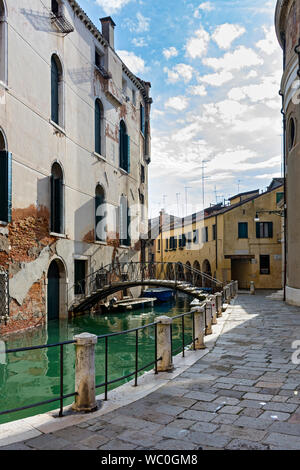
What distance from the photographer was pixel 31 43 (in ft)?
44.2

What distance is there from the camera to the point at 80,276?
57.7 ft

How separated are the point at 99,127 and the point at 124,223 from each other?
17.2 feet

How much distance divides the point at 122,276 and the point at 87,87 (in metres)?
9.23

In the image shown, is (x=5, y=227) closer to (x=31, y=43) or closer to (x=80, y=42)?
(x=31, y=43)

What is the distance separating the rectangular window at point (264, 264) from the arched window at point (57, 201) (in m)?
17.1

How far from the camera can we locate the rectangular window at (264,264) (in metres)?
28.3

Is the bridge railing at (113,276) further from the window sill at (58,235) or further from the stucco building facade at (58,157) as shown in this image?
the window sill at (58,235)

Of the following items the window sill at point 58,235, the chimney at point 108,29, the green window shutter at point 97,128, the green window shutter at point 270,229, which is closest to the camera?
the window sill at point 58,235

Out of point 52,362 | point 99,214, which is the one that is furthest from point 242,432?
point 99,214

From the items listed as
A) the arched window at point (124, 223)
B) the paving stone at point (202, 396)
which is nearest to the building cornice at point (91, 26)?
the arched window at point (124, 223)

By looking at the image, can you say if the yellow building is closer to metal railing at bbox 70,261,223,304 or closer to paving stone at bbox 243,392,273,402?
metal railing at bbox 70,261,223,304

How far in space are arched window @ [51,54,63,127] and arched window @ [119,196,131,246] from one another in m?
7.06

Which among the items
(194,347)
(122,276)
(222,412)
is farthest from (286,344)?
(122,276)

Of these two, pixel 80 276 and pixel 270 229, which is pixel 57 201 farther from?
pixel 270 229
